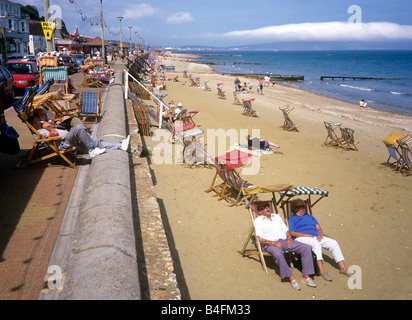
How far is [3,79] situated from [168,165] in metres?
7.63

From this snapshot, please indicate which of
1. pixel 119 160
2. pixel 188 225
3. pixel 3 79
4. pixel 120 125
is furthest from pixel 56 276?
pixel 3 79

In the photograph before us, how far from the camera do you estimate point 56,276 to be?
295 centimetres

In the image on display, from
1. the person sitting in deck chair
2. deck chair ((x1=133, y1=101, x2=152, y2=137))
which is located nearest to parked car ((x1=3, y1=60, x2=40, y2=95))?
deck chair ((x1=133, y1=101, x2=152, y2=137))

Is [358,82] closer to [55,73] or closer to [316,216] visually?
[55,73]

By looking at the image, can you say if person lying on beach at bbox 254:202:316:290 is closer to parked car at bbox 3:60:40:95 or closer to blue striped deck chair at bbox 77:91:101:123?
blue striped deck chair at bbox 77:91:101:123

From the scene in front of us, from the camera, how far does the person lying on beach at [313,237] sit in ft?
14.6

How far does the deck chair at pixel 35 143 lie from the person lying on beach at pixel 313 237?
4078 mm

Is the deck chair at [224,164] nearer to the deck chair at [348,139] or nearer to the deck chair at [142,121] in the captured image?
the deck chair at [142,121]

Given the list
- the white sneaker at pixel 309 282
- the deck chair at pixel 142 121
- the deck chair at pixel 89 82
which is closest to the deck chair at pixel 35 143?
the white sneaker at pixel 309 282

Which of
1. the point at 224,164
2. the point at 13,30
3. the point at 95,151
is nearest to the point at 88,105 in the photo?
the point at 95,151

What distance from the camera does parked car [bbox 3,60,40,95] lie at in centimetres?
1337
